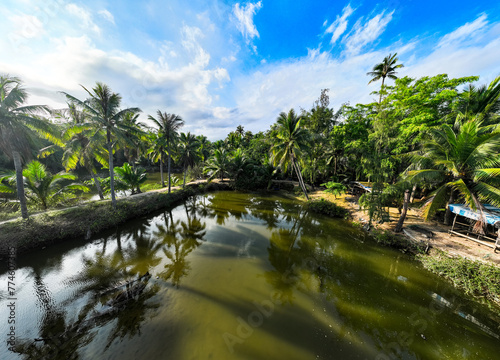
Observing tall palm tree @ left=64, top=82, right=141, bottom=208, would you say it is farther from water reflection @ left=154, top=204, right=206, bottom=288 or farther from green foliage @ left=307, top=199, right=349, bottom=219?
green foliage @ left=307, top=199, right=349, bottom=219

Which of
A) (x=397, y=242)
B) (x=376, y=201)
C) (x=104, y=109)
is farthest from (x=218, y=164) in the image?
(x=397, y=242)

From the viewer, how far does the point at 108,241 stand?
914cm

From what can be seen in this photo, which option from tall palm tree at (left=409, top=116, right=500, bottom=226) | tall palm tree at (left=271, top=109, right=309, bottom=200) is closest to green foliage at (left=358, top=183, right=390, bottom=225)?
tall palm tree at (left=409, top=116, right=500, bottom=226)

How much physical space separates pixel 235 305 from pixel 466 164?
477 inches

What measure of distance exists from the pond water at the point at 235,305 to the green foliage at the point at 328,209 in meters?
4.67

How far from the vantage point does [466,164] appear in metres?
7.51

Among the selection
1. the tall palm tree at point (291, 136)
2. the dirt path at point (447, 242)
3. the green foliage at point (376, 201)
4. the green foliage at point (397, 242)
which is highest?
the tall palm tree at point (291, 136)

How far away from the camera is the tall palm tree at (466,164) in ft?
21.9

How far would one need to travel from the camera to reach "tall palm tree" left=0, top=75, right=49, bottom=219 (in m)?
7.73

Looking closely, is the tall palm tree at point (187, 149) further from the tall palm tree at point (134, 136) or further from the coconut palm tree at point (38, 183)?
the coconut palm tree at point (38, 183)

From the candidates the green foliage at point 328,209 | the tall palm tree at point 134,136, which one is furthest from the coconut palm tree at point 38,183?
the green foliage at point 328,209

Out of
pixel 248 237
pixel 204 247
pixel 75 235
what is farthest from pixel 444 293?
pixel 75 235

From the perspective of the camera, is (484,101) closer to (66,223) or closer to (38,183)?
(66,223)

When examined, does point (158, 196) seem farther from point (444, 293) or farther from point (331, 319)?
point (444, 293)
